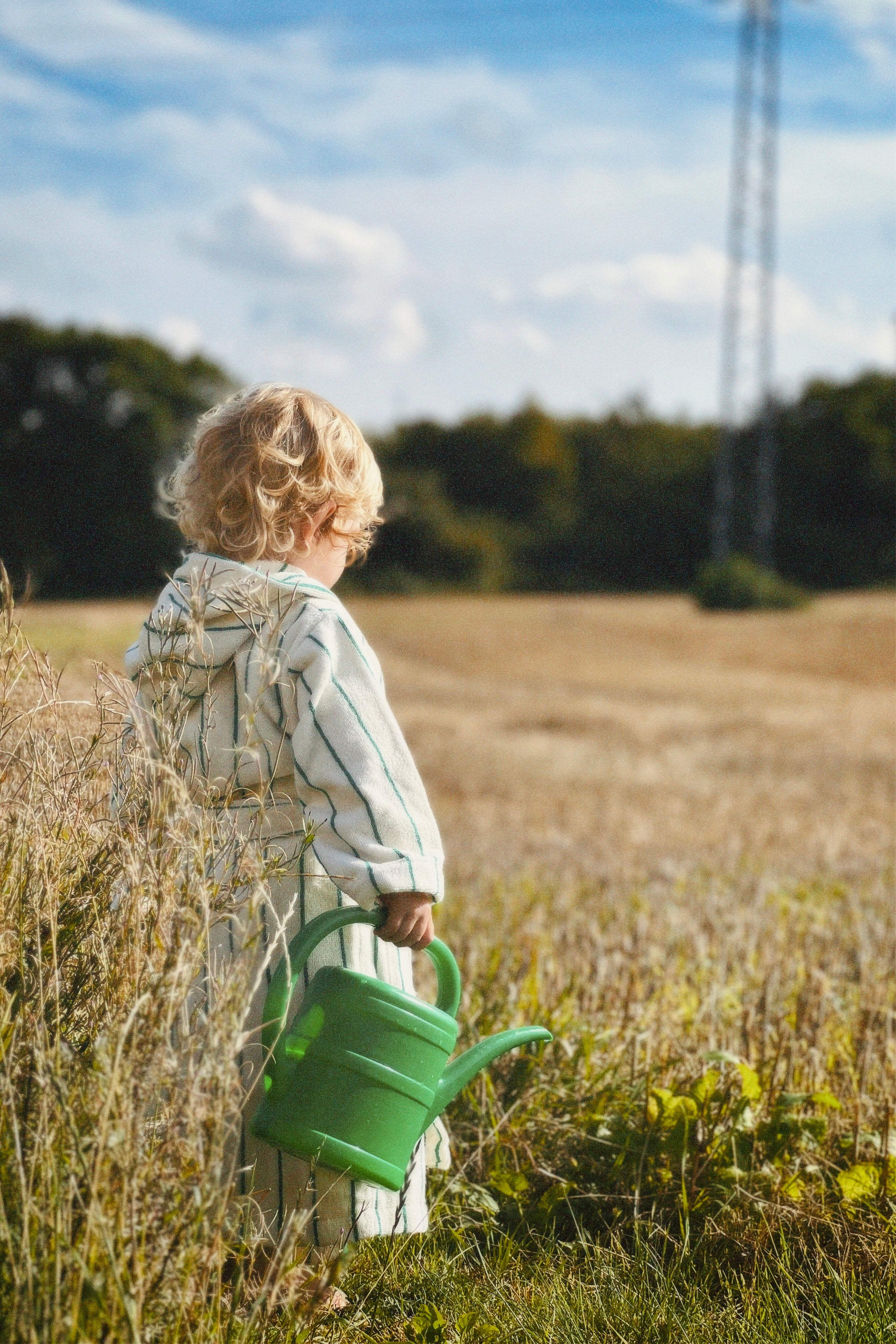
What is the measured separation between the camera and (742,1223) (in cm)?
247

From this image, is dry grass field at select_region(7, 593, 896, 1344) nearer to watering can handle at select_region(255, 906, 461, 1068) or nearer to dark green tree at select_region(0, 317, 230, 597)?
watering can handle at select_region(255, 906, 461, 1068)

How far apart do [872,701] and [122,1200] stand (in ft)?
51.4

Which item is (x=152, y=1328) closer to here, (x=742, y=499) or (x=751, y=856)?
(x=751, y=856)

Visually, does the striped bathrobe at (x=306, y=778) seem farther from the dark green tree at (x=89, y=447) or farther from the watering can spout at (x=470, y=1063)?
the dark green tree at (x=89, y=447)

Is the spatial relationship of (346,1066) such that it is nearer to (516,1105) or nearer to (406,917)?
(406,917)

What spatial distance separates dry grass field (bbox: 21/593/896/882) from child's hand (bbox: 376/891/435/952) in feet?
2.44

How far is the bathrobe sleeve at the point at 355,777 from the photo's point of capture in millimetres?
2133

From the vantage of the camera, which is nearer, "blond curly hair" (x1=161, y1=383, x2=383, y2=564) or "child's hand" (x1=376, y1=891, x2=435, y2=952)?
"child's hand" (x1=376, y1=891, x2=435, y2=952)

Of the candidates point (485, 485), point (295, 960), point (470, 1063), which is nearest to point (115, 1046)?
point (295, 960)

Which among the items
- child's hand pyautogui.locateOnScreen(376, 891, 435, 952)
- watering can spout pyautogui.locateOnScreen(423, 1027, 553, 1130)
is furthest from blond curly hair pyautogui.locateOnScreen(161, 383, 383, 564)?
watering can spout pyautogui.locateOnScreen(423, 1027, 553, 1130)

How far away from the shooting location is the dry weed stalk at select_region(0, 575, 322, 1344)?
5.34 feet

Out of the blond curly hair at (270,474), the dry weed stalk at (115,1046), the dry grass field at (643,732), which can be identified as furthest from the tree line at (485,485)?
the dry weed stalk at (115,1046)

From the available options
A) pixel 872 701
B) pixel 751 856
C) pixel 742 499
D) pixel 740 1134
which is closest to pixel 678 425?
pixel 742 499

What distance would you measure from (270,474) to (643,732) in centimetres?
1092
